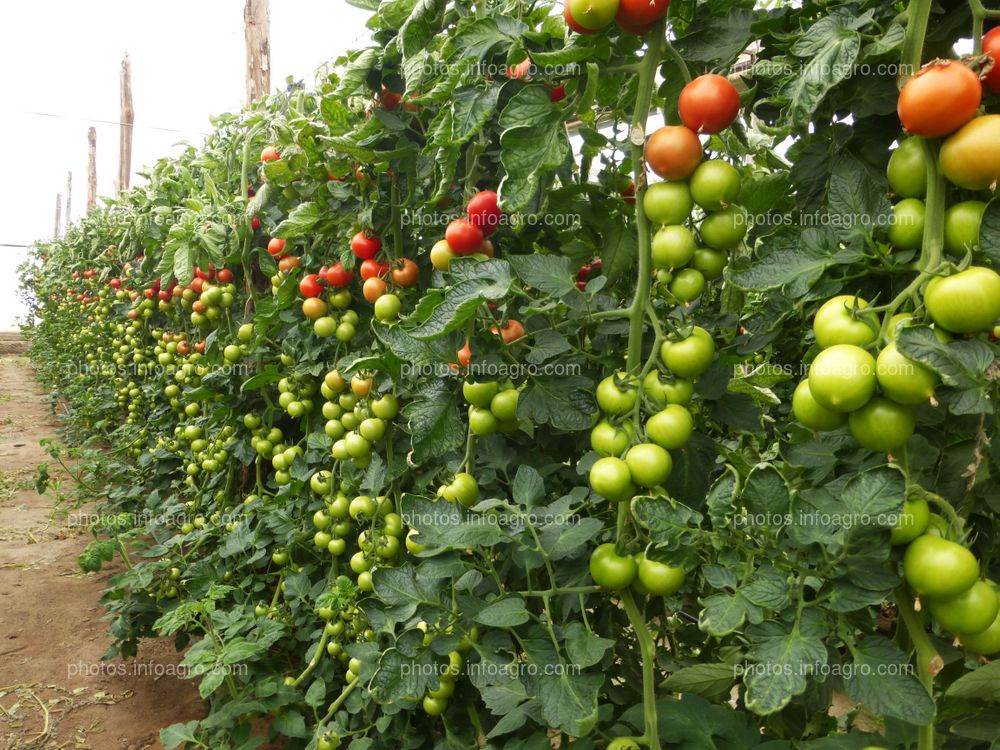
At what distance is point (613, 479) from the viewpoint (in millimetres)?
797

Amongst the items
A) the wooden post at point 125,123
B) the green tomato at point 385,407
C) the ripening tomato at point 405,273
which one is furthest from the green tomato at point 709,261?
the wooden post at point 125,123

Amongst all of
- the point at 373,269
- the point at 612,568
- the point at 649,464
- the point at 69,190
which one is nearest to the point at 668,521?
the point at 649,464

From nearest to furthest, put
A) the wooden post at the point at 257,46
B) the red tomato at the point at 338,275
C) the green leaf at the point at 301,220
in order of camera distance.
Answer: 1. the green leaf at the point at 301,220
2. the red tomato at the point at 338,275
3. the wooden post at the point at 257,46

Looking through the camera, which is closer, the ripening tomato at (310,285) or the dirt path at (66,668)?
the ripening tomato at (310,285)

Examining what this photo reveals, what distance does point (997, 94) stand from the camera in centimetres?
67

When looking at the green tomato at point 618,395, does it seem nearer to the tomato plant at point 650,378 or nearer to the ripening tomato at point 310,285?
the tomato plant at point 650,378

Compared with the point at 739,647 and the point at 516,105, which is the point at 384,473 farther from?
the point at 516,105

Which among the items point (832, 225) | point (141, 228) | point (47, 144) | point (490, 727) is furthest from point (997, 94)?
point (47, 144)

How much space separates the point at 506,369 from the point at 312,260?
109cm

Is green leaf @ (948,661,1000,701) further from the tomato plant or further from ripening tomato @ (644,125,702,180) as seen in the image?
ripening tomato @ (644,125,702,180)

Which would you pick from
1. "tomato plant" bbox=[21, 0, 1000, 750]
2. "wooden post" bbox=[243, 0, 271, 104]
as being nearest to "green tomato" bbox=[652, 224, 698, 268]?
"tomato plant" bbox=[21, 0, 1000, 750]

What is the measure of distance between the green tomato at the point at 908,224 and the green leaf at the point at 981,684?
0.47 metres

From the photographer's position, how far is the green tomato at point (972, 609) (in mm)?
608

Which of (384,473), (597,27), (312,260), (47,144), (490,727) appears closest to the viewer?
(597,27)
